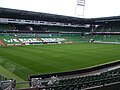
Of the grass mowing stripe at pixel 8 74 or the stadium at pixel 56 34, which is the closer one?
the grass mowing stripe at pixel 8 74

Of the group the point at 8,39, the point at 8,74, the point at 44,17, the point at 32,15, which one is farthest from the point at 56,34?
the point at 8,74

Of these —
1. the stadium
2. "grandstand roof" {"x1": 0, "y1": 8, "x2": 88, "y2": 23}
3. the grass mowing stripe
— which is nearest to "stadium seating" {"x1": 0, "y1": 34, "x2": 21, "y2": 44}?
the stadium

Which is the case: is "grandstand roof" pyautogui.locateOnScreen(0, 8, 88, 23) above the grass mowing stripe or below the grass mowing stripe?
above

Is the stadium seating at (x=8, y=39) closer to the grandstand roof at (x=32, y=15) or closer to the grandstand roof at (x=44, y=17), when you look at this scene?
the grandstand roof at (x=32, y=15)

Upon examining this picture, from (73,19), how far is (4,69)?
5605 cm

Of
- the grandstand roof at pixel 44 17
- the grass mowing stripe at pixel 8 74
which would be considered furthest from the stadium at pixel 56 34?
the grass mowing stripe at pixel 8 74

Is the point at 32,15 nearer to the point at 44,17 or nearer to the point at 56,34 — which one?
the point at 44,17

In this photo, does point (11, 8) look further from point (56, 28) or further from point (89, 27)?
point (89, 27)

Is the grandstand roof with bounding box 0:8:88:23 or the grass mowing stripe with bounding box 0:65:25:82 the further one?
the grandstand roof with bounding box 0:8:88:23

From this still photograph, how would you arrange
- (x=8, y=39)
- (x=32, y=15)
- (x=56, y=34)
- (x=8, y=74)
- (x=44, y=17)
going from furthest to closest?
1. (x=56, y=34)
2. (x=44, y=17)
3. (x=32, y=15)
4. (x=8, y=39)
5. (x=8, y=74)

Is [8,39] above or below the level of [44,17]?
below

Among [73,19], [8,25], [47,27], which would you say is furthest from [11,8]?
[73,19]

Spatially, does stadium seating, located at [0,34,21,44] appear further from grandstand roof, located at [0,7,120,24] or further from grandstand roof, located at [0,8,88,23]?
grandstand roof, located at [0,7,120,24]

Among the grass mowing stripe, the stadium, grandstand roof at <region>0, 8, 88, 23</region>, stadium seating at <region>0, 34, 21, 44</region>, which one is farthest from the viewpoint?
grandstand roof at <region>0, 8, 88, 23</region>
